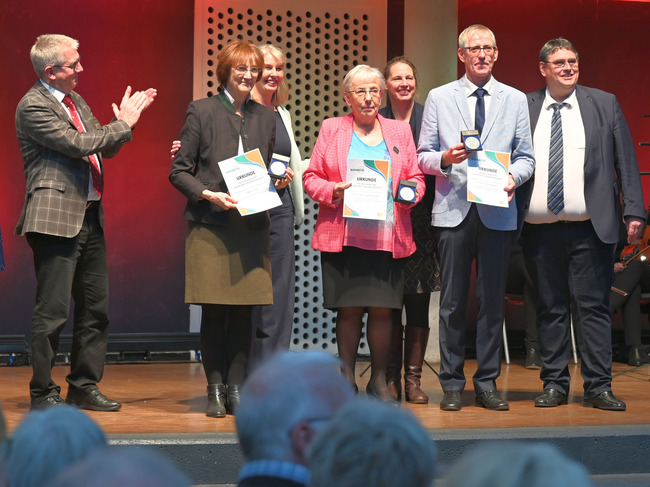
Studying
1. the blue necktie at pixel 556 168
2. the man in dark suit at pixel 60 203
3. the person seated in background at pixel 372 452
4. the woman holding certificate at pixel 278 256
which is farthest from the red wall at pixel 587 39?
the person seated in background at pixel 372 452

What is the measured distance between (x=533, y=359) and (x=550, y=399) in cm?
201

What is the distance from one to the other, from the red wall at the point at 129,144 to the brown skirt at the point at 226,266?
2736 millimetres

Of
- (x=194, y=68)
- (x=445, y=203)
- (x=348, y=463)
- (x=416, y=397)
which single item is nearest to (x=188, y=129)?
(x=445, y=203)

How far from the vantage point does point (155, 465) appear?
1.05 metres

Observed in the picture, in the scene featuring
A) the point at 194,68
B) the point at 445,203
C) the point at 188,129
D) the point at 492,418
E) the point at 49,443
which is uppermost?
the point at 194,68

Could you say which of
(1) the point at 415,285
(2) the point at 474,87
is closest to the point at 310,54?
(2) the point at 474,87

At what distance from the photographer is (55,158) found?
Answer: 169 inches

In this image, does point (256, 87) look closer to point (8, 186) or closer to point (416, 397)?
point (416, 397)

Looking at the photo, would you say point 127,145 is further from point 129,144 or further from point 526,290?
point 526,290

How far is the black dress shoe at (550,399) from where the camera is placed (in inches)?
182

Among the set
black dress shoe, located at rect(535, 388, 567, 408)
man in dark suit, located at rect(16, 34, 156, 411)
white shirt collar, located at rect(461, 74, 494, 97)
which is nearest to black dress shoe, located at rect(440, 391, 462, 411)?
black dress shoe, located at rect(535, 388, 567, 408)

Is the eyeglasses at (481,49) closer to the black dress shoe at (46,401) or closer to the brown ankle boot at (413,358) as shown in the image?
the brown ankle boot at (413,358)

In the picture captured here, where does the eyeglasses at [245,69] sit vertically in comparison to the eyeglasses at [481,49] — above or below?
below

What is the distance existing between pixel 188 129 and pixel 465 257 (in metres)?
1.45
